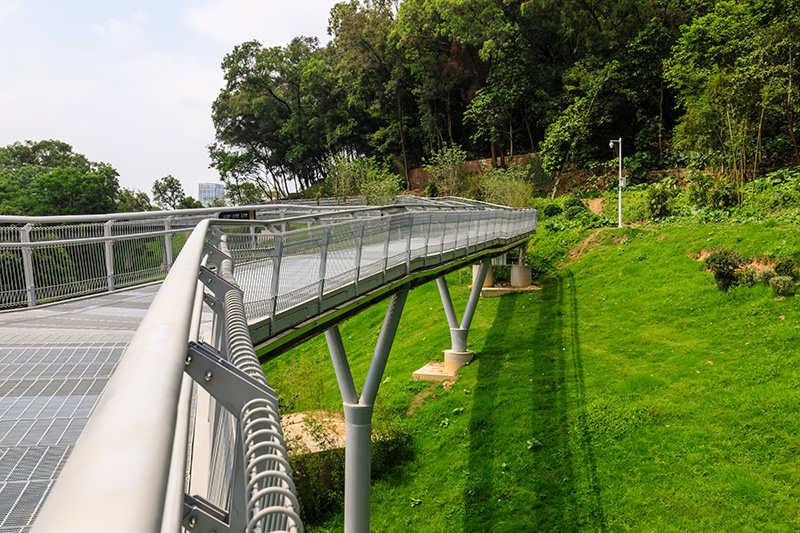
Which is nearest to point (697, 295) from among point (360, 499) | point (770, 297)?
point (770, 297)

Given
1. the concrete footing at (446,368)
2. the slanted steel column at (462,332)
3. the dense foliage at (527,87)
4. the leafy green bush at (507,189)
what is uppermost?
the dense foliage at (527,87)

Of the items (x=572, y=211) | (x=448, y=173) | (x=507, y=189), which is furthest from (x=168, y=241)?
(x=448, y=173)

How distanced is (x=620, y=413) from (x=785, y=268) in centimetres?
709

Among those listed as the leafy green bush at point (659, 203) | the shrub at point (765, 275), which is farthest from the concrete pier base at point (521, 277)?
the shrub at point (765, 275)

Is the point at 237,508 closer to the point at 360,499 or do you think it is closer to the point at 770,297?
Answer: the point at 360,499

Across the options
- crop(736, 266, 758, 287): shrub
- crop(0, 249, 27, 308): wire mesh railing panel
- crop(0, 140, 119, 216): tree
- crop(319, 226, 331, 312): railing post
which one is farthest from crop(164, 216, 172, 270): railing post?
crop(0, 140, 119, 216): tree

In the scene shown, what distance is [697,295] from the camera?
16.6m

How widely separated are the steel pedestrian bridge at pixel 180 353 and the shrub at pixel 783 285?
8.24 metres

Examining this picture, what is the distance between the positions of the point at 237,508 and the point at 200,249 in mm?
1436

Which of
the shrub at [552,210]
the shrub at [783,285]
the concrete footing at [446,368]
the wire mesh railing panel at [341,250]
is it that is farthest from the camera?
the shrub at [552,210]

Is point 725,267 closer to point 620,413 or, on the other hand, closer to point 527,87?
point 620,413

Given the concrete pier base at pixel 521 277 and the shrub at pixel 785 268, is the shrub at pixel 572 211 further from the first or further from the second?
the shrub at pixel 785 268

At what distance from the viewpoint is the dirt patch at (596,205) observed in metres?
30.0

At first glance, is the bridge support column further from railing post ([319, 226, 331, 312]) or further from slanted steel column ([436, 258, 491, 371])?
railing post ([319, 226, 331, 312])
